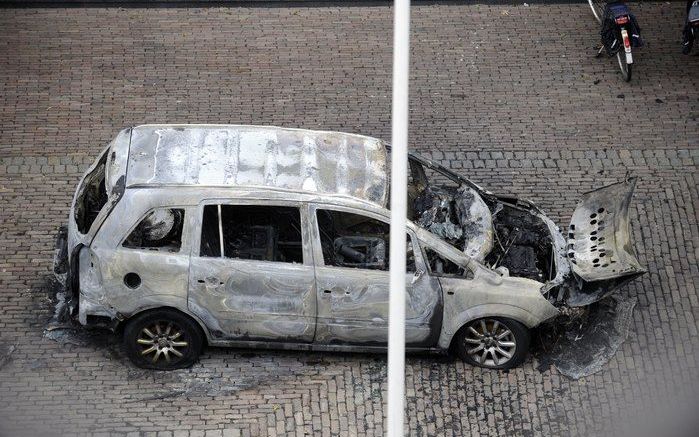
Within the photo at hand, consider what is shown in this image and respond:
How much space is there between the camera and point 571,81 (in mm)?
14125

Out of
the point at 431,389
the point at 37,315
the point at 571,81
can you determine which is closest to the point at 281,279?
the point at 431,389

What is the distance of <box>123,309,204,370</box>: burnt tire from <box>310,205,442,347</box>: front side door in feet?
3.81

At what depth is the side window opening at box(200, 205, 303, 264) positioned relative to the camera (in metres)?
9.61

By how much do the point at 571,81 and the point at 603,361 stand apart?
15.9ft

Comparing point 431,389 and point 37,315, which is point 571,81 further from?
point 37,315

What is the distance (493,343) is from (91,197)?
4.02m

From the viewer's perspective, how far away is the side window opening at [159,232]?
956 centimetres

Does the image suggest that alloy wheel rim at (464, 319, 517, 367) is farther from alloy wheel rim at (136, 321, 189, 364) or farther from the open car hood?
alloy wheel rim at (136, 321, 189, 364)

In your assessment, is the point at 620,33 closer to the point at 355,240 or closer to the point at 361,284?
the point at 355,240

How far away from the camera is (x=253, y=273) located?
9.57 m

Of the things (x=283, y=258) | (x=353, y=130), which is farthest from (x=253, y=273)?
(x=353, y=130)

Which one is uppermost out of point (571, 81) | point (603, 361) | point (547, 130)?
point (571, 81)

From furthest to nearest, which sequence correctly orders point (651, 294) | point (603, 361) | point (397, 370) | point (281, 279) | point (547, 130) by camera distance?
1. point (547, 130)
2. point (651, 294)
3. point (603, 361)
4. point (281, 279)
5. point (397, 370)

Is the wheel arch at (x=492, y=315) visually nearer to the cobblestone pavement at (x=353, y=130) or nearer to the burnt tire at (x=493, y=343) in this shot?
the burnt tire at (x=493, y=343)
